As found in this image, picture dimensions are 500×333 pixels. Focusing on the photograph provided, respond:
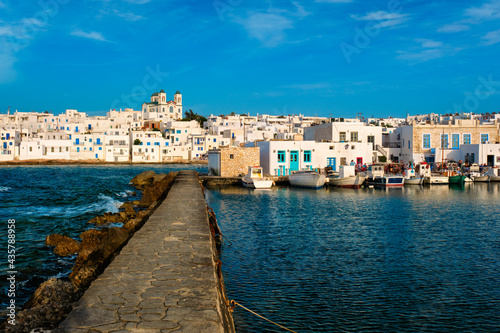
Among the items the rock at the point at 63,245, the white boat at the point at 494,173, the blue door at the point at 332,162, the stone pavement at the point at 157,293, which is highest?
the blue door at the point at 332,162

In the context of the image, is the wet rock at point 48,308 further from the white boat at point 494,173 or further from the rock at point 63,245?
the white boat at point 494,173

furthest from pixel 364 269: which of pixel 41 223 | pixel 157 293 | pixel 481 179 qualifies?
pixel 481 179

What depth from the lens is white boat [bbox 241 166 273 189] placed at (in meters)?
40.5

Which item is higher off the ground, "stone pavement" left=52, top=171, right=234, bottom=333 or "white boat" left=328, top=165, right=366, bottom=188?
"white boat" left=328, top=165, right=366, bottom=188

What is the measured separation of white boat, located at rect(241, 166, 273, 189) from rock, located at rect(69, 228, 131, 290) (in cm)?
2761

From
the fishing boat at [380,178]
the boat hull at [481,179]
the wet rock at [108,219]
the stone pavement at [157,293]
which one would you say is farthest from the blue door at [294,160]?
the stone pavement at [157,293]

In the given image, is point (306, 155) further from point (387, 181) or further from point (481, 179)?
point (481, 179)

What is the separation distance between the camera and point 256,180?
133 feet

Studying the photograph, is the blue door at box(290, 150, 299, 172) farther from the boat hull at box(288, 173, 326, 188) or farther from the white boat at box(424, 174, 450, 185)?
the white boat at box(424, 174, 450, 185)

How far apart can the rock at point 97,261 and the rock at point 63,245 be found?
10.4 ft

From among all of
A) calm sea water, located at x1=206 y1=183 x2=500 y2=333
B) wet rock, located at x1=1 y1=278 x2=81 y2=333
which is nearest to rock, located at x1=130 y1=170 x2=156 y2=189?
calm sea water, located at x1=206 y1=183 x2=500 y2=333

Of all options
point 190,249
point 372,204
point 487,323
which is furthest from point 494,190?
point 190,249

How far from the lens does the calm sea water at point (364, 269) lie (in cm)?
948

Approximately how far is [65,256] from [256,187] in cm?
2696
